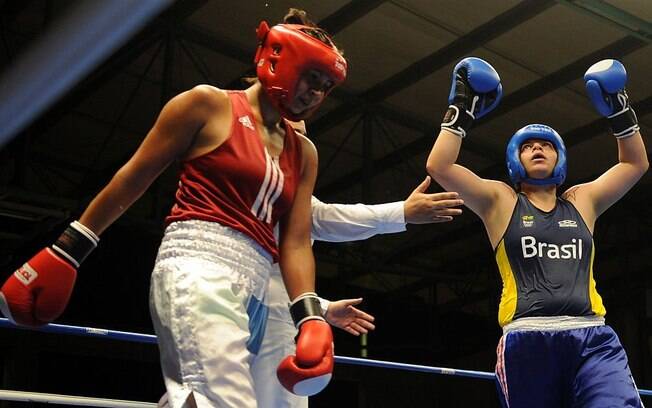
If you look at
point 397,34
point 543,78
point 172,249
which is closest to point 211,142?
point 172,249

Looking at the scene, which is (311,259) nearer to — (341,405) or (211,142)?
(211,142)

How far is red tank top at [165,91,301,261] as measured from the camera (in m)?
1.74

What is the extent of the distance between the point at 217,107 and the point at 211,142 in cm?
7

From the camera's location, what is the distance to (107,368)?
8703 mm

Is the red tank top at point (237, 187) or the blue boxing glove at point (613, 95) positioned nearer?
the red tank top at point (237, 187)

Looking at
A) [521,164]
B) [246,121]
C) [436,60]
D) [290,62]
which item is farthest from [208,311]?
[436,60]

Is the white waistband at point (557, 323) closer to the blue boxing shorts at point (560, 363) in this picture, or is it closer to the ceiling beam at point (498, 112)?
the blue boxing shorts at point (560, 363)

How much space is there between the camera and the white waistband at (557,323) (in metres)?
2.43

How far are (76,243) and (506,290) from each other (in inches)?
52.6

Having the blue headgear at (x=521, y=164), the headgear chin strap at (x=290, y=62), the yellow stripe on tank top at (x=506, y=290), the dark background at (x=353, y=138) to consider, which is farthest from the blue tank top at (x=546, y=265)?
the dark background at (x=353, y=138)

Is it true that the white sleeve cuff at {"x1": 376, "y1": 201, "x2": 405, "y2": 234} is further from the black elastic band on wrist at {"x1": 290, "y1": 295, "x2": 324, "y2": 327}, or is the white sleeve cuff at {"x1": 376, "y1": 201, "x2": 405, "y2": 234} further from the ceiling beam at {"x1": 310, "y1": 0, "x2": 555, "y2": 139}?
the ceiling beam at {"x1": 310, "y1": 0, "x2": 555, "y2": 139}

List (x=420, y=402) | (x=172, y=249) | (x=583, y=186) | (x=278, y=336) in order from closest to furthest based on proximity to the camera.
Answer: (x=172, y=249) → (x=278, y=336) → (x=583, y=186) → (x=420, y=402)

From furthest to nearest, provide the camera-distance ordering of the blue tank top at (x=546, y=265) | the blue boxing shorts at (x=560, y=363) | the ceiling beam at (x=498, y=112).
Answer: the ceiling beam at (x=498, y=112) < the blue tank top at (x=546, y=265) < the blue boxing shorts at (x=560, y=363)

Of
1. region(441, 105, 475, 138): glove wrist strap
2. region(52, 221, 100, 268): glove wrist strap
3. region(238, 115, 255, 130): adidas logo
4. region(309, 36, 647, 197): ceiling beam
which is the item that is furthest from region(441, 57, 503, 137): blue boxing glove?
Result: region(309, 36, 647, 197): ceiling beam
